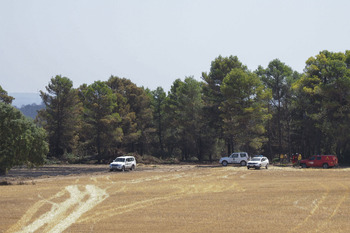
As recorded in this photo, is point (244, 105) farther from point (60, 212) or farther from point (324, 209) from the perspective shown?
point (60, 212)

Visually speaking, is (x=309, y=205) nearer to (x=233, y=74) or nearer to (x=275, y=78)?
(x=233, y=74)

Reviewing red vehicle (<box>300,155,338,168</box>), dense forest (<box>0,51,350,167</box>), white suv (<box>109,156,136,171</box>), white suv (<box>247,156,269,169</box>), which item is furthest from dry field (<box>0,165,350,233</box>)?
dense forest (<box>0,51,350,167</box>)

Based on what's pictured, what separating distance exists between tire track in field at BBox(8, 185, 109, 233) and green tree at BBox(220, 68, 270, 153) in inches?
1498

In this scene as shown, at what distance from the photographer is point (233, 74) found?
56219mm

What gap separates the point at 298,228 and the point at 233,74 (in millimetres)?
46000

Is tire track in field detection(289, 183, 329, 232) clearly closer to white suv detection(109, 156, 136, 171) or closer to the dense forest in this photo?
white suv detection(109, 156, 136, 171)

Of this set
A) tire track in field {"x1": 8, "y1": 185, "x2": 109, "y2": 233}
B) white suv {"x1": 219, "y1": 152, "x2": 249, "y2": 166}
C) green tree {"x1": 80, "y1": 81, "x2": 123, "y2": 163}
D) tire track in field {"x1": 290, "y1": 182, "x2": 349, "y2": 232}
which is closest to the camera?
tire track in field {"x1": 290, "y1": 182, "x2": 349, "y2": 232}

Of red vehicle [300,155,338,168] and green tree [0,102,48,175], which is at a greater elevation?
green tree [0,102,48,175]

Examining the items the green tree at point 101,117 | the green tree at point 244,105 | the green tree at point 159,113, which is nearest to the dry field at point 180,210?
the green tree at point 244,105

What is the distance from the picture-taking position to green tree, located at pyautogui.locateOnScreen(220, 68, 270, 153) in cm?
5575

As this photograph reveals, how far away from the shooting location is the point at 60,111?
63.8 metres

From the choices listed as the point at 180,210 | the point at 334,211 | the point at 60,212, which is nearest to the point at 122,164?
the point at 60,212

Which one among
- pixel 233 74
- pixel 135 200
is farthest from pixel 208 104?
pixel 135 200

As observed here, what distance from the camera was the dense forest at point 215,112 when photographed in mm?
51844
